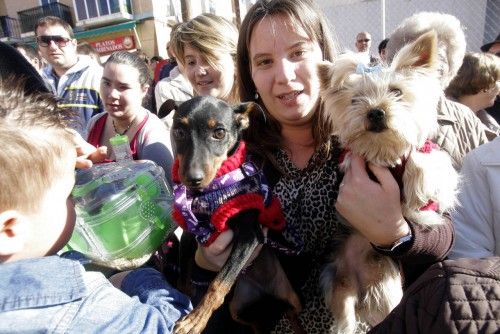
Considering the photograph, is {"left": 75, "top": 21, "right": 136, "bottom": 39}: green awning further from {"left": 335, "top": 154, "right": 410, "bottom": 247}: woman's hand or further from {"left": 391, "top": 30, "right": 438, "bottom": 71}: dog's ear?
{"left": 335, "top": 154, "right": 410, "bottom": 247}: woman's hand

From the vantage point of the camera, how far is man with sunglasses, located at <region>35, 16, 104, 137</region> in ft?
13.5

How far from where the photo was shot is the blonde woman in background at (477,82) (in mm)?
3697

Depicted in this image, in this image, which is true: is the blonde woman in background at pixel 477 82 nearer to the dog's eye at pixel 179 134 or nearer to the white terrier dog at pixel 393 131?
the white terrier dog at pixel 393 131

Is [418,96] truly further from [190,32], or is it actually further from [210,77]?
[190,32]

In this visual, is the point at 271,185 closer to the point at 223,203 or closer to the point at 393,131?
the point at 223,203

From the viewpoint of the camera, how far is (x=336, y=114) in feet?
5.97

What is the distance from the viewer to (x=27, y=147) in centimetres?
102

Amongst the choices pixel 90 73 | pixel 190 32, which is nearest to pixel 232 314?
pixel 190 32

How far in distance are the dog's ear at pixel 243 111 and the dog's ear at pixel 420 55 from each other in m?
0.78

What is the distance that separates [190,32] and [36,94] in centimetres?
184

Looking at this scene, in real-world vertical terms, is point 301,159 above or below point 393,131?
below

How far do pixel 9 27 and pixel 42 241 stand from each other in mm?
28963

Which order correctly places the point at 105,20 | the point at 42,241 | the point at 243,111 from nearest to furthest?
the point at 42,241, the point at 243,111, the point at 105,20

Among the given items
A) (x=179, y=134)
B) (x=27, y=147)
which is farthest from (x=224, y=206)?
(x=27, y=147)
